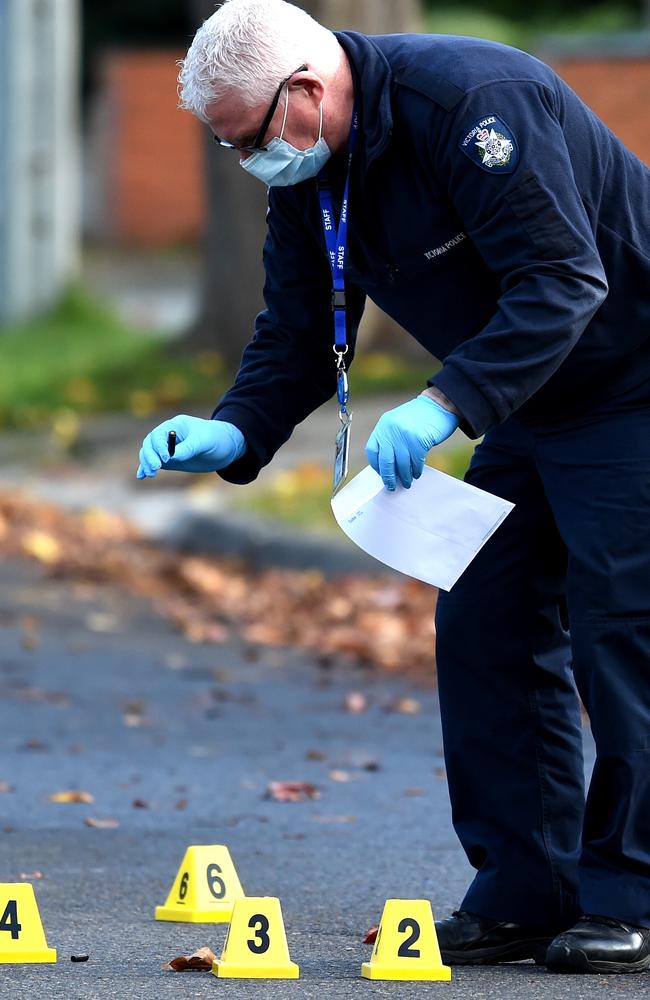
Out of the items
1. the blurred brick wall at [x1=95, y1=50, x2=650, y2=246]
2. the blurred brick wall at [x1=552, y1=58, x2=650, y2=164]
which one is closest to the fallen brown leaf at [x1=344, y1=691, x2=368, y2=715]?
the blurred brick wall at [x1=552, y1=58, x2=650, y2=164]

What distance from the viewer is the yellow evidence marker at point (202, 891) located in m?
4.20

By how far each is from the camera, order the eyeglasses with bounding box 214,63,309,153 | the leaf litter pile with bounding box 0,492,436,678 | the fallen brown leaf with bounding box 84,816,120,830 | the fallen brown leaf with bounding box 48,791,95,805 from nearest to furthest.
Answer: the eyeglasses with bounding box 214,63,309,153
the fallen brown leaf with bounding box 84,816,120,830
the fallen brown leaf with bounding box 48,791,95,805
the leaf litter pile with bounding box 0,492,436,678

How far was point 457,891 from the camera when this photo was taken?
455 centimetres

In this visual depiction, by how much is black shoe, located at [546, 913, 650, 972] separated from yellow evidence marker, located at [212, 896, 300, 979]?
1.67 ft

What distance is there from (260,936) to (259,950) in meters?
0.03

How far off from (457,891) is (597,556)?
1196mm

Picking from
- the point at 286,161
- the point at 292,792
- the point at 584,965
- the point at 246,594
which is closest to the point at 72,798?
the point at 292,792

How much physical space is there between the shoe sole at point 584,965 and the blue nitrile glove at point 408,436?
948 millimetres

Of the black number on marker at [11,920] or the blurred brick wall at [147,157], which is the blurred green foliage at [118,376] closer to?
the black number on marker at [11,920]

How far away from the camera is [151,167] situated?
28109 mm

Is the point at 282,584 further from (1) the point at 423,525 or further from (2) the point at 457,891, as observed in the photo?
(1) the point at 423,525

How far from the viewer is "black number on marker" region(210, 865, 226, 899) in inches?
167

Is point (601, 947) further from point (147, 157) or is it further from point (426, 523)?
point (147, 157)

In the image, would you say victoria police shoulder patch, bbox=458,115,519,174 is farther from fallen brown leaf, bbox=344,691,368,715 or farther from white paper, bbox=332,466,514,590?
fallen brown leaf, bbox=344,691,368,715
